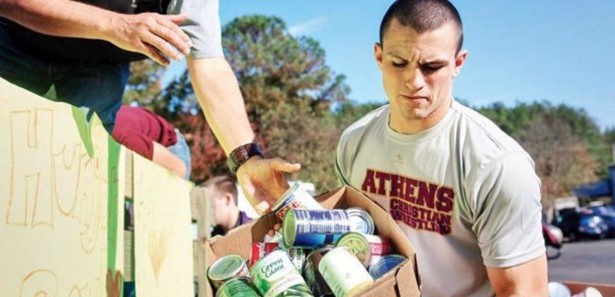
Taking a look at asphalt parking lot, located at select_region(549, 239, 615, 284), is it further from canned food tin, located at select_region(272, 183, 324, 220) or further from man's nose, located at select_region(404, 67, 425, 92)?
canned food tin, located at select_region(272, 183, 324, 220)

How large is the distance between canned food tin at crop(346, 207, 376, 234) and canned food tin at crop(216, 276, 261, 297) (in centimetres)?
34

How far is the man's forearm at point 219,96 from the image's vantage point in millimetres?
3158

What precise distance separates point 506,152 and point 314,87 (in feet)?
116

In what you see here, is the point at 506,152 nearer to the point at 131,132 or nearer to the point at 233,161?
the point at 233,161

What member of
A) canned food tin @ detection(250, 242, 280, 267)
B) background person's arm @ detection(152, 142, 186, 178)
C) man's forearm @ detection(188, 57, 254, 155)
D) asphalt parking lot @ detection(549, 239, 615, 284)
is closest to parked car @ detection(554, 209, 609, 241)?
asphalt parking lot @ detection(549, 239, 615, 284)

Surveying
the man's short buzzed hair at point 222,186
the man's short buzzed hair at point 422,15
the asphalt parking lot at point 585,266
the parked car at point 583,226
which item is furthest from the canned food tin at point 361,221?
the parked car at point 583,226

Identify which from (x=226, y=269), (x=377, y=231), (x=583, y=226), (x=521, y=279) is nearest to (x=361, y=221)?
(x=377, y=231)

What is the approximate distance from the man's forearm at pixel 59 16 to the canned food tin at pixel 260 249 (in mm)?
828

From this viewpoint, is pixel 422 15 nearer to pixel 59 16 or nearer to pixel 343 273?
pixel 343 273

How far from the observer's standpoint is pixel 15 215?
5.73 ft

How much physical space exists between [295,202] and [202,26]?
114 centimetres

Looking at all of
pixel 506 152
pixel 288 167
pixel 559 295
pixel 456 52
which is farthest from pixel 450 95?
pixel 559 295

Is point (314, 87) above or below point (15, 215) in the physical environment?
above

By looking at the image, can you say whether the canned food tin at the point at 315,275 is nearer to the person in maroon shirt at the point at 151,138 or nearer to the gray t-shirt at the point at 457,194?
Answer: the gray t-shirt at the point at 457,194
